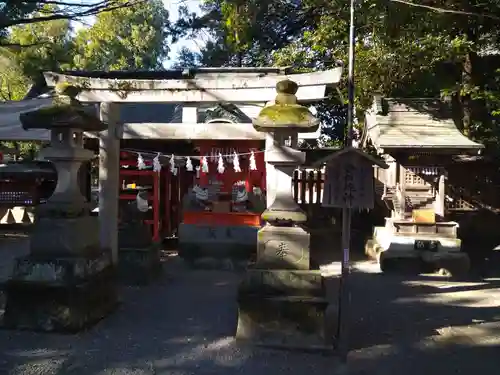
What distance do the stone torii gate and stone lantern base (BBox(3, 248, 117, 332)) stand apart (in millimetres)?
1844

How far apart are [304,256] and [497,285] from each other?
5.97m

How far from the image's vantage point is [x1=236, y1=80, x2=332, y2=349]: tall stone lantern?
20.1 feet

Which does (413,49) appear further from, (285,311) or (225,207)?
(285,311)

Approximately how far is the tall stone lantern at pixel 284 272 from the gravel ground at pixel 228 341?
291mm

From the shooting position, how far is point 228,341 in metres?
6.28

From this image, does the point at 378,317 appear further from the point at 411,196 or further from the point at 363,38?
the point at 363,38

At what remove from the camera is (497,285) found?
33.6ft

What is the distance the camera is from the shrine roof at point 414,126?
10.8m

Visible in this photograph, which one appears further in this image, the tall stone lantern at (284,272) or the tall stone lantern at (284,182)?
the tall stone lantern at (284,182)

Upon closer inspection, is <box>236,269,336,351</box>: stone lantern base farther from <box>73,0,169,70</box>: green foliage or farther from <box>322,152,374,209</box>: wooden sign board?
<box>73,0,169,70</box>: green foliage

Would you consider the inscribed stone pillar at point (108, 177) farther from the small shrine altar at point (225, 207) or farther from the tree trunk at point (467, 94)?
the tree trunk at point (467, 94)

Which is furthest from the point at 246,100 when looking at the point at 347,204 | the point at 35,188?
the point at 35,188

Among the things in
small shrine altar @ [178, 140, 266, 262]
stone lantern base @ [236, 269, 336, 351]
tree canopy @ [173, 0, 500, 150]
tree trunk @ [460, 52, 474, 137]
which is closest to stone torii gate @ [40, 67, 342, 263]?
stone lantern base @ [236, 269, 336, 351]

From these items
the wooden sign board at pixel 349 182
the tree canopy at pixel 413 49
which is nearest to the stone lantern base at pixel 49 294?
the wooden sign board at pixel 349 182
